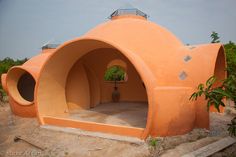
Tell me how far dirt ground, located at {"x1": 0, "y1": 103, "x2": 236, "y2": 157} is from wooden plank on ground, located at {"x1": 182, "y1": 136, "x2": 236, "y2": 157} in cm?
16

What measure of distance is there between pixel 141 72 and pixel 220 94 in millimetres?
3034

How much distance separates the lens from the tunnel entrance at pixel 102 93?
30.4 ft

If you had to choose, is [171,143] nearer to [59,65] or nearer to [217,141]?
[217,141]

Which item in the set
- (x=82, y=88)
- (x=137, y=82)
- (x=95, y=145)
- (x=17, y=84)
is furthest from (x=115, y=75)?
(x=95, y=145)

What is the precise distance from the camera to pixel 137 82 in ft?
43.9

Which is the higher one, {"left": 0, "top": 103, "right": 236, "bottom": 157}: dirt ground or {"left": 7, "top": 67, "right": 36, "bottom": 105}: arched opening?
{"left": 7, "top": 67, "right": 36, "bottom": 105}: arched opening

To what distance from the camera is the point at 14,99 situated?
10.5 meters

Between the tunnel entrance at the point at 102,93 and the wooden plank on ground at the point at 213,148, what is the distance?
8.16 ft

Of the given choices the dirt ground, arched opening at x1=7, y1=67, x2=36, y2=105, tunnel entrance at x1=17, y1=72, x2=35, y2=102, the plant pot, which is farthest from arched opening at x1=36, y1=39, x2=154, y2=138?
tunnel entrance at x1=17, y1=72, x2=35, y2=102

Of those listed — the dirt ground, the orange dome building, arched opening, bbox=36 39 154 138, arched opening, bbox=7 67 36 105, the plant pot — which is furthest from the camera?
the plant pot

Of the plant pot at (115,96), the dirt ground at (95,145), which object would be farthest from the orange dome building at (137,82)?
the plant pot at (115,96)

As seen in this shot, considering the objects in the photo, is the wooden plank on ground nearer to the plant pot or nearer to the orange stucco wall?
the orange stucco wall

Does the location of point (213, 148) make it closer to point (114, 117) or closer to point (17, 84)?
point (114, 117)

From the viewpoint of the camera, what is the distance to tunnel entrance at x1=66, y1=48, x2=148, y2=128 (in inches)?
365
